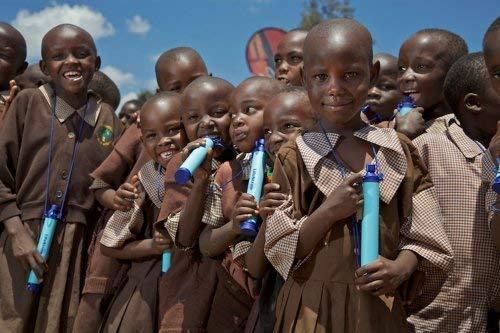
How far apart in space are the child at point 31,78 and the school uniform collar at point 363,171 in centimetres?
311

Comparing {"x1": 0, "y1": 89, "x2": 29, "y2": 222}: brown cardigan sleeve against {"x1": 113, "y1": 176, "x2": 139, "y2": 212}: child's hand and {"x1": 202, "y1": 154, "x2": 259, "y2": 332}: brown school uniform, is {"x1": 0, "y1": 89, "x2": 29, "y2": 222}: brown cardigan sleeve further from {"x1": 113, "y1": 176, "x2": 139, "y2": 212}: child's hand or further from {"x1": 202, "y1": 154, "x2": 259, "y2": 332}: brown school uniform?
{"x1": 202, "y1": 154, "x2": 259, "y2": 332}: brown school uniform

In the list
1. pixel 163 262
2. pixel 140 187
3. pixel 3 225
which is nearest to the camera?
pixel 163 262

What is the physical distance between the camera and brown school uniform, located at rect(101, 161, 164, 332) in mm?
3209

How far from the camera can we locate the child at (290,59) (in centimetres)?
399

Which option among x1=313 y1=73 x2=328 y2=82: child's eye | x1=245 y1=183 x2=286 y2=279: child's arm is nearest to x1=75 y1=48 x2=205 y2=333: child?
x1=245 y1=183 x2=286 y2=279: child's arm

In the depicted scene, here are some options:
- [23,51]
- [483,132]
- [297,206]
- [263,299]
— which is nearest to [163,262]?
[263,299]

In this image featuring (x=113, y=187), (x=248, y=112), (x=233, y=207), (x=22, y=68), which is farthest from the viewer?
(x=22, y=68)

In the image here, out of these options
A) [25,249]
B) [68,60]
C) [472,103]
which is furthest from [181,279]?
[68,60]

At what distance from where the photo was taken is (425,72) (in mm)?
3416

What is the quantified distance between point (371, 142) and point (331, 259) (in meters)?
0.41

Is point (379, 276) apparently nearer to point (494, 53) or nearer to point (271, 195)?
point (271, 195)

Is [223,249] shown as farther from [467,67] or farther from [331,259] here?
[467,67]

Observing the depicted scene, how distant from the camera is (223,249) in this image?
2.88 m

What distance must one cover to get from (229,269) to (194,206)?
0.34 meters
